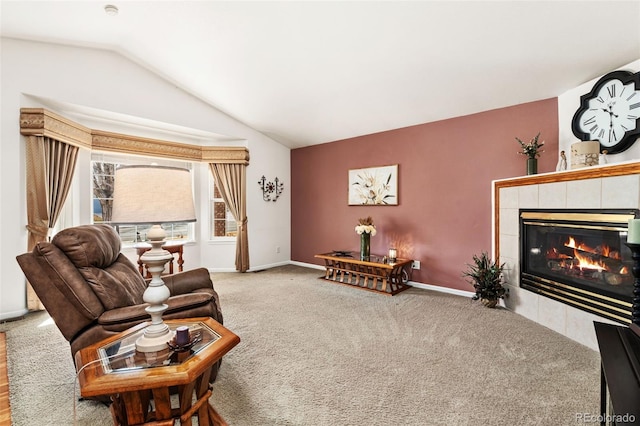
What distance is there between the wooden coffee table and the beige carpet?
437 millimetres

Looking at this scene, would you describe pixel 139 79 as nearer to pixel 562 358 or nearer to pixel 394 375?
pixel 394 375

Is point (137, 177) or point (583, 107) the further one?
point (583, 107)

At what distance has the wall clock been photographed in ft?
8.10

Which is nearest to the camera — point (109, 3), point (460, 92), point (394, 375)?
point (394, 375)

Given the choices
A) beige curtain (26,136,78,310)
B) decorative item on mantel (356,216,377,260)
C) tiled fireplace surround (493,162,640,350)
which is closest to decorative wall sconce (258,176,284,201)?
decorative item on mantel (356,216,377,260)

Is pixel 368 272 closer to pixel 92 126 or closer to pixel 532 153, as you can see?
pixel 532 153

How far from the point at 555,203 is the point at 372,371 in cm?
228

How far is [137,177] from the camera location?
4.17ft

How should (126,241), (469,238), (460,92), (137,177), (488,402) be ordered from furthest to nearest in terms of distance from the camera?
(126,241), (469,238), (460,92), (488,402), (137,177)

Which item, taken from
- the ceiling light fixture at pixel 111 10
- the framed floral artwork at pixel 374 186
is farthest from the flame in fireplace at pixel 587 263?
the ceiling light fixture at pixel 111 10

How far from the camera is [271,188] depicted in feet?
18.0

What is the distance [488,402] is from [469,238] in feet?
7.66

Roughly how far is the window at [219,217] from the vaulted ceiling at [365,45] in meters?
1.77

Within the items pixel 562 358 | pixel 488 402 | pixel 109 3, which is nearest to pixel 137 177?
pixel 488 402
